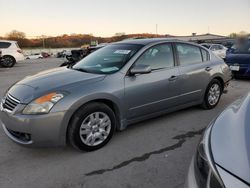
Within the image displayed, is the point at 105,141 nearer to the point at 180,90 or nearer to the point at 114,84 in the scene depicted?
the point at 114,84

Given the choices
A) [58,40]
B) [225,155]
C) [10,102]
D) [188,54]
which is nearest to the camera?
[225,155]

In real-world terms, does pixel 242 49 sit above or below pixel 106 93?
above

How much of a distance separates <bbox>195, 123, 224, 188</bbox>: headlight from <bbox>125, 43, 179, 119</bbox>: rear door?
2.04 metres

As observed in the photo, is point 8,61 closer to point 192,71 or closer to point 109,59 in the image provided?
point 109,59

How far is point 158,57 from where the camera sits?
4.21m

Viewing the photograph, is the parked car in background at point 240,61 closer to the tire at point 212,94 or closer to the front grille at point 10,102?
the tire at point 212,94

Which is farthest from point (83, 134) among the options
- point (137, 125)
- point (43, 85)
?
point (137, 125)

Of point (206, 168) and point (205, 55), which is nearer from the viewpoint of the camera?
point (206, 168)

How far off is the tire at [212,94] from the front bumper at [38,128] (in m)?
3.12

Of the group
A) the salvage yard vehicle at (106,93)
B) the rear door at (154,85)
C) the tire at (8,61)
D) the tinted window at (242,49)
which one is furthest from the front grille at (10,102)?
the tire at (8,61)

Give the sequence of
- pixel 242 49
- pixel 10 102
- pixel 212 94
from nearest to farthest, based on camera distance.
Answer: pixel 10 102 < pixel 212 94 < pixel 242 49

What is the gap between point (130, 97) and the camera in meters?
3.73

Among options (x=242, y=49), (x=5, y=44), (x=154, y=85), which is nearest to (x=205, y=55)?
(x=154, y=85)

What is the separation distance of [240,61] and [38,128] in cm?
738
